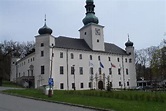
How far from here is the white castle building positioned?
4650cm

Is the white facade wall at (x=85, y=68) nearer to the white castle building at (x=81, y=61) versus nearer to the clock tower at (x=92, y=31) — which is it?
the white castle building at (x=81, y=61)

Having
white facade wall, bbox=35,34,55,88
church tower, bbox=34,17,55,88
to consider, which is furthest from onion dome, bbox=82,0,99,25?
white facade wall, bbox=35,34,55,88

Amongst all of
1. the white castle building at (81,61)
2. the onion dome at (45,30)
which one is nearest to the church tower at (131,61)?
the white castle building at (81,61)

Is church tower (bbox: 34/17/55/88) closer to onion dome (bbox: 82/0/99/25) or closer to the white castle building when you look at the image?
the white castle building

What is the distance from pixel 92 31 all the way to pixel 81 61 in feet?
30.0

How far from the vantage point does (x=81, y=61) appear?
50.6 metres

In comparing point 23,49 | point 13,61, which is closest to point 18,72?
point 13,61

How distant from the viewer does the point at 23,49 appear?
73062 mm

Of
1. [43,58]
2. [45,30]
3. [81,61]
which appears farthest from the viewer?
[81,61]

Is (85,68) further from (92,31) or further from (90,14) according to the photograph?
(90,14)

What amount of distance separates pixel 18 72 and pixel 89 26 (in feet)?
81.3

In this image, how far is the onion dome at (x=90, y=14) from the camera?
189 ft

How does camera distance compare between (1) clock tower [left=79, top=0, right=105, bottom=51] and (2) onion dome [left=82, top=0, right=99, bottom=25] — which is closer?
(1) clock tower [left=79, top=0, right=105, bottom=51]

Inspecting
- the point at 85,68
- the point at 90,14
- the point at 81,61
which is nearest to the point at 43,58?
the point at 81,61
